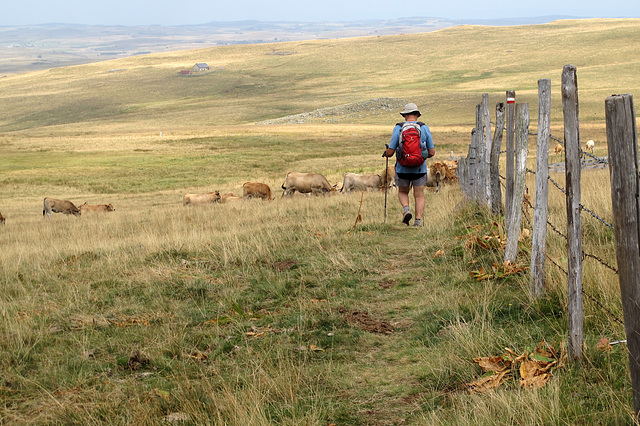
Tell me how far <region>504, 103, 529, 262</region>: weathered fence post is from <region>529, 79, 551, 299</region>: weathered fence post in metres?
0.93

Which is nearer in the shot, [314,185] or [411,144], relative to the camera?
[411,144]

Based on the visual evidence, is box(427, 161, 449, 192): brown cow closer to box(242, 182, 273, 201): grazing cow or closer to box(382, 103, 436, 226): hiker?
box(242, 182, 273, 201): grazing cow

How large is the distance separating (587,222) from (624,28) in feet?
480

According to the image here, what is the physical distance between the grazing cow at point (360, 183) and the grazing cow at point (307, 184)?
0.75 m

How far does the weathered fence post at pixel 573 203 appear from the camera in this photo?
3900 millimetres

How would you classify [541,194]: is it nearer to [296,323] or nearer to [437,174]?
[296,323]

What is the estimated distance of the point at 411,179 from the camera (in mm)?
10211

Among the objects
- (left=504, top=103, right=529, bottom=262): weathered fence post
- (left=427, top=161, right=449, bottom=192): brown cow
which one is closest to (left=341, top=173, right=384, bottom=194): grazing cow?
(left=427, top=161, right=449, bottom=192): brown cow

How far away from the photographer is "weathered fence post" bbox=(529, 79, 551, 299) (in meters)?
5.24

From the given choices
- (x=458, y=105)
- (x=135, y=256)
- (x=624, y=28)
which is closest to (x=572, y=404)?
(x=135, y=256)

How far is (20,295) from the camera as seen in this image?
6.95 metres

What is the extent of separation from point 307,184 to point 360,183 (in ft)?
5.95

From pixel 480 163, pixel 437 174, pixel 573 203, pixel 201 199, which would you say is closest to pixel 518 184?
pixel 573 203

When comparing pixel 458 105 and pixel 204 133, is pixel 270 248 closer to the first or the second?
pixel 204 133
